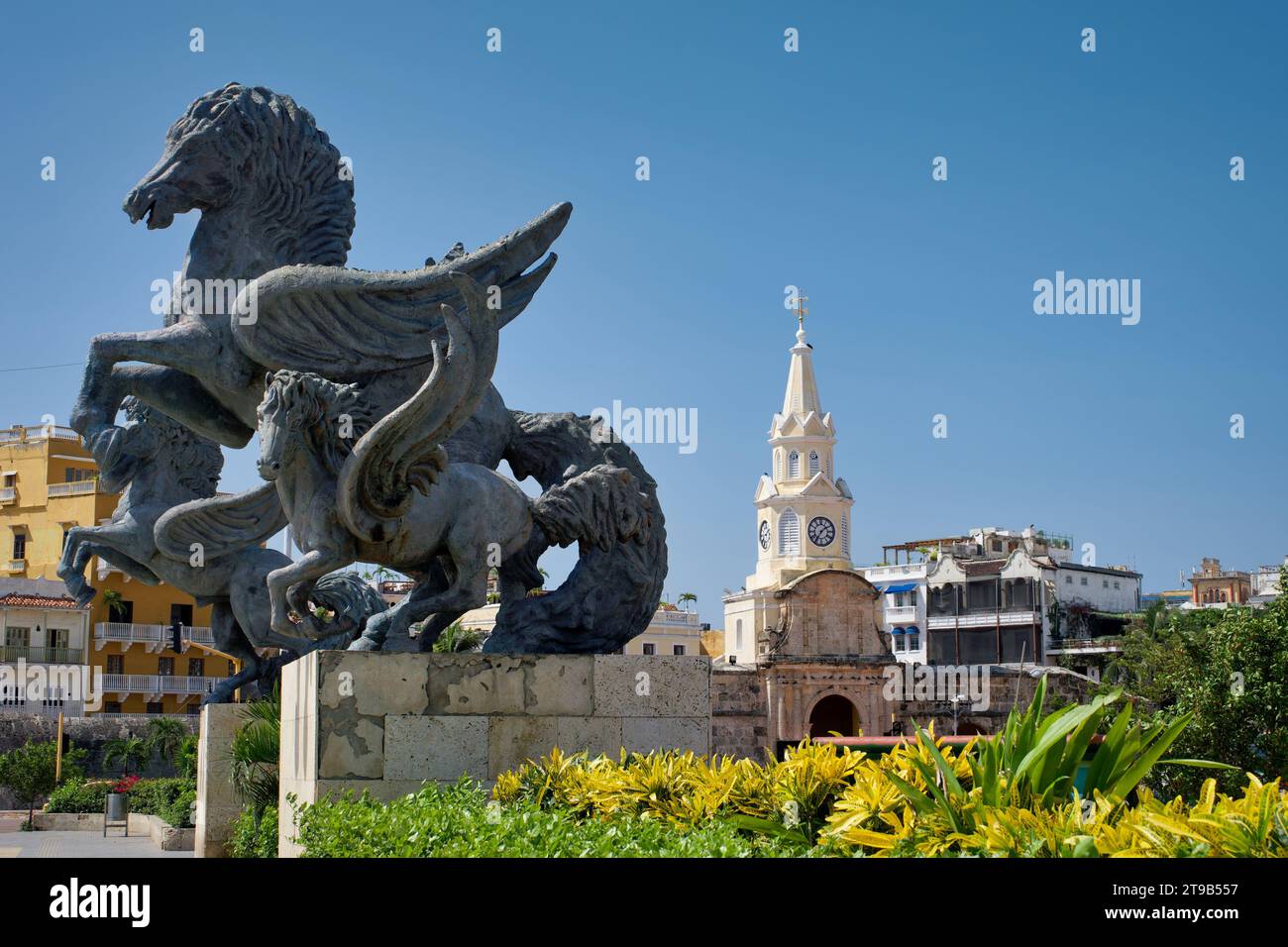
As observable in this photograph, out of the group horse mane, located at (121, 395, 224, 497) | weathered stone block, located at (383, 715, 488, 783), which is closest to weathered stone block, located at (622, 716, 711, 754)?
weathered stone block, located at (383, 715, 488, 783)

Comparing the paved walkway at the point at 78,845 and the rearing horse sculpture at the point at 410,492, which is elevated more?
the rearing horse sculpture at the point at 410,492

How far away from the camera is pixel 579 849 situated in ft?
13.7

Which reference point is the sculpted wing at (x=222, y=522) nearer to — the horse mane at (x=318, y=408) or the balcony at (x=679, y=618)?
the horse mane at (x=318, y=408)

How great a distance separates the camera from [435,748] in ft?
23.9

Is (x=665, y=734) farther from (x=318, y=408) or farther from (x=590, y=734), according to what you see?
(x=318, y=408)

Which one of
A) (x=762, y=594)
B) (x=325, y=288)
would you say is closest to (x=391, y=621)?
(x=325, y=288)

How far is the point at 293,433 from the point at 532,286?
1616mm

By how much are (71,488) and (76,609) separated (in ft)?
17.3

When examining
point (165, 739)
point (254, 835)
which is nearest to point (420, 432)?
point (254, 835)

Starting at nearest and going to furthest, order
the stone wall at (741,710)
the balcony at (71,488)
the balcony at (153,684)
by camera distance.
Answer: the balcony at (153,684) → the balcony at (71,488) → the stone wall at (741,710)

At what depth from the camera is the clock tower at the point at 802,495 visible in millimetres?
72312

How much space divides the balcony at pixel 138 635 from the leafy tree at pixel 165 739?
9.32m

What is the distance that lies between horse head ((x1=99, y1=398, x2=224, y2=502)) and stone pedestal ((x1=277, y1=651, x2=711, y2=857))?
5.07m

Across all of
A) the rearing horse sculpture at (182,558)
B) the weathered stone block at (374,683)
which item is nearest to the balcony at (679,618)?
the rearing horse sculpture at (182,558)
